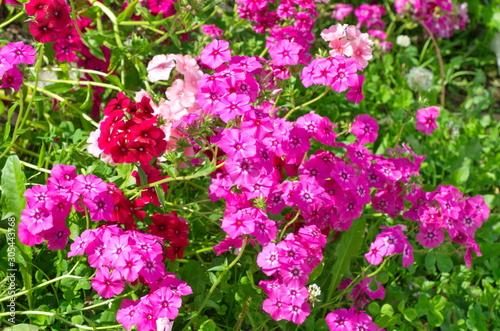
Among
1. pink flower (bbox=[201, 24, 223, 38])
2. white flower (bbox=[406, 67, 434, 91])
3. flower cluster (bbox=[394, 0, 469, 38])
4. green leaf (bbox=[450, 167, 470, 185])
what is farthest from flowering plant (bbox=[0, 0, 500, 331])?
flower cluster (bbox=[394, 0, 469, 38])

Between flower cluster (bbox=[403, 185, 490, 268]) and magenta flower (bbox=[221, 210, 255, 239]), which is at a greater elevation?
magenta flower (bbox=[221, 210, 255, 239])

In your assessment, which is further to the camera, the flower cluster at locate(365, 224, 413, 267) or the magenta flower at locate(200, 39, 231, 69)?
the flower cluster at locate(365, 224, 413, 267)

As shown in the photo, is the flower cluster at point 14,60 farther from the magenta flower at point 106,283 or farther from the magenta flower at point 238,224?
the magenta flower at point 238,224

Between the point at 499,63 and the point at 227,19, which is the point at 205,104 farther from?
the point at 499,63

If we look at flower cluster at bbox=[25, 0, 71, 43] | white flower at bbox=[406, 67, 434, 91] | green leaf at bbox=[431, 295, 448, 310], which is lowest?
green leaf at bbox=[431, 295, 448, 310]

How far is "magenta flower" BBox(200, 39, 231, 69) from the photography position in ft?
7.28

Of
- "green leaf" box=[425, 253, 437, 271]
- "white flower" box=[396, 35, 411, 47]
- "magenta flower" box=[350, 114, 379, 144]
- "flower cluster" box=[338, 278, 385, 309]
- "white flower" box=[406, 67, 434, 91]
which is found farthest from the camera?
"white flower" box=[396, 35, 411, 47]

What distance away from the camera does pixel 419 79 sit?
3887 mm

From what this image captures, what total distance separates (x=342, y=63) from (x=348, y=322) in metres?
0.96

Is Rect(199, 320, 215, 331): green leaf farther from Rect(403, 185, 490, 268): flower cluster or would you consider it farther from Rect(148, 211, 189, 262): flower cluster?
Rect(403, 185, 490, 268): flower cluster

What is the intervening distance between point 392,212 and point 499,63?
2336 mm

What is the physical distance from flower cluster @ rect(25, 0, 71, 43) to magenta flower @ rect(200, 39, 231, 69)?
0.56 metres

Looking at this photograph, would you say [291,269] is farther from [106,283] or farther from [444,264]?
[444,264]

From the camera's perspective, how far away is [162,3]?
2.86 metres
